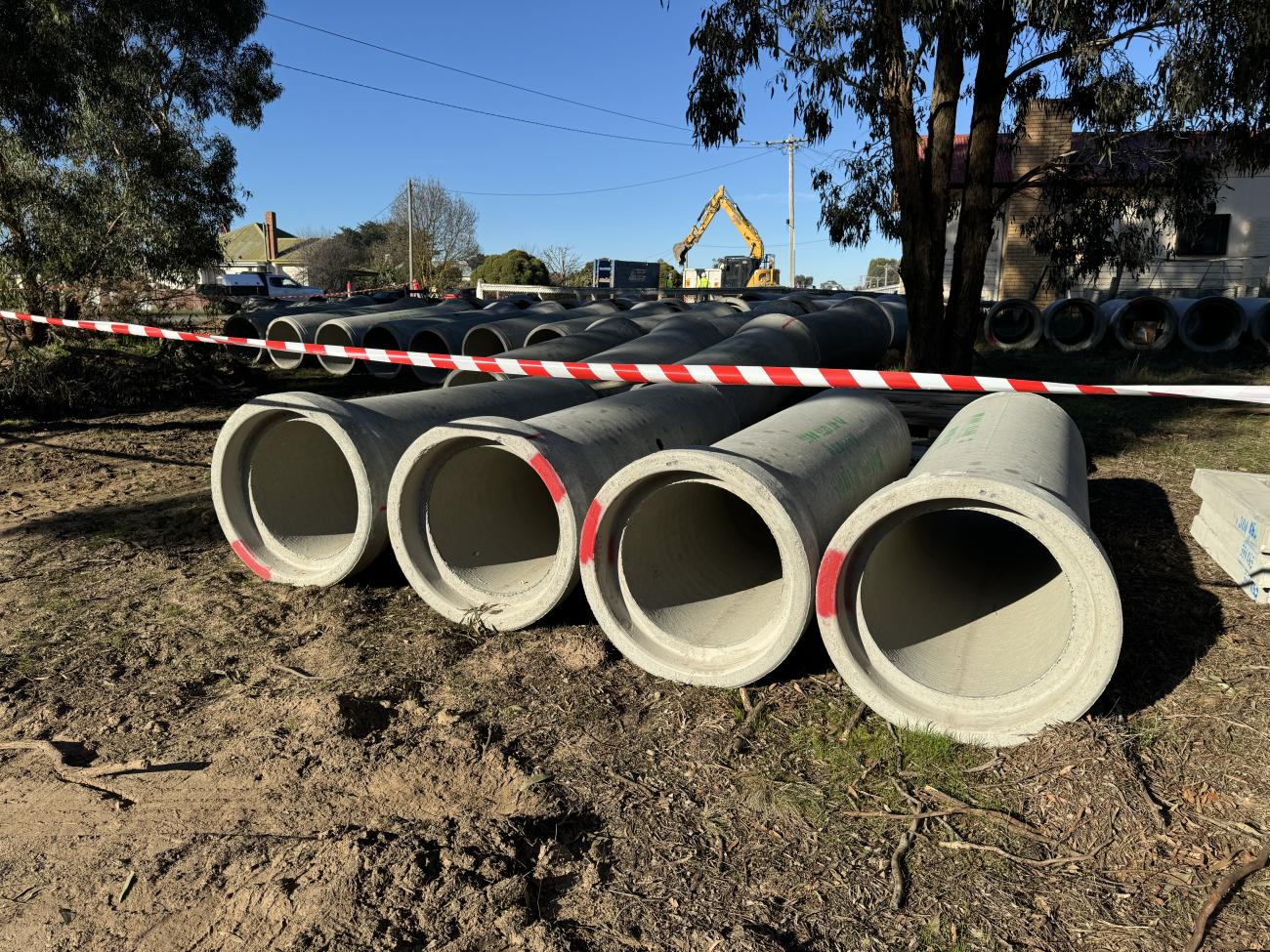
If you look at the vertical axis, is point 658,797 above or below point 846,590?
below

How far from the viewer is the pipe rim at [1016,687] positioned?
2.90m

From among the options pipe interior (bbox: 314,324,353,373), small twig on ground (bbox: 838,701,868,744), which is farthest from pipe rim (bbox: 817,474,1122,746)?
pipe interior (bbox: 314,324,353,373)

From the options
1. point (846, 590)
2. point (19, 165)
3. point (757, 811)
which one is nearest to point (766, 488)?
point (846, 590)

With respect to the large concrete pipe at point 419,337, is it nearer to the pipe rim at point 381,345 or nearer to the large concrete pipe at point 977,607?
the pipe rim at point 381,345

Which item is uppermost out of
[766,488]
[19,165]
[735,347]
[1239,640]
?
[19,165]

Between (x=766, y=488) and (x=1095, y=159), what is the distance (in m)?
10.5

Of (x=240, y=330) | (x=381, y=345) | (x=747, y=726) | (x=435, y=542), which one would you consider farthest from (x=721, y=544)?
(x=240, y=330)

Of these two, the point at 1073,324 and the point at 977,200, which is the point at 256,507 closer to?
the point at 977,200

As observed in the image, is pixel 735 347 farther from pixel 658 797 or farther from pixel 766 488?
pixel 658 797

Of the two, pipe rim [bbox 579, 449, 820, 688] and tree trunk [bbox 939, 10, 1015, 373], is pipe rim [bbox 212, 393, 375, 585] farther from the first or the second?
tree trunk [bbox 939, 10, 1015, 373]

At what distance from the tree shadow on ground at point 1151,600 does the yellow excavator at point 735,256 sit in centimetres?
3050

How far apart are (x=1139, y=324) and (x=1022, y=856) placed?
17417 mm

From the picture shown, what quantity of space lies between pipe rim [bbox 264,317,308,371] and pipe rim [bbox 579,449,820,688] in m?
9.58

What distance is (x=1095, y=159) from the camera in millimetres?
11117
